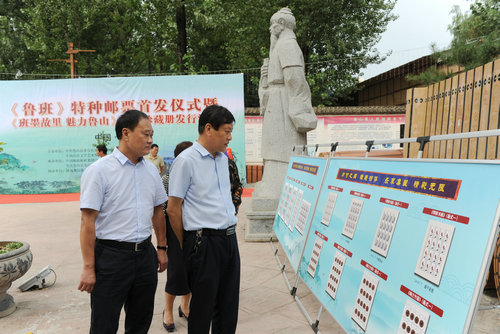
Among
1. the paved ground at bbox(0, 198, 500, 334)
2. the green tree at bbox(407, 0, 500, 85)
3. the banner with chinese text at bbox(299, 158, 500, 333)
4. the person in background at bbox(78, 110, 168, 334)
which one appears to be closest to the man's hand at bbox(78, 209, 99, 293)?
the person in background at bbox(78, 110, 168, 334)

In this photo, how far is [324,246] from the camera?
2656 millimetres

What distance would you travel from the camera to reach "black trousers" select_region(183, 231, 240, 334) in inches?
83.5

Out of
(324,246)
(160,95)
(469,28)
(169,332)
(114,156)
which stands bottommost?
(169,332)

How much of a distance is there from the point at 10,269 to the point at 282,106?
3936 mm

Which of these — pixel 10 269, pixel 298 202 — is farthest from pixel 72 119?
pixel 298 202

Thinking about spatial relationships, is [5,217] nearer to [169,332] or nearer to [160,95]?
[160,95]

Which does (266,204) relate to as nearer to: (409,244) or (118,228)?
(118,228)

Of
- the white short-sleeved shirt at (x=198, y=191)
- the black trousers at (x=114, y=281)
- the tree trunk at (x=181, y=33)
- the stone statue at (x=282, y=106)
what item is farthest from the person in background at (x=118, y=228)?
the tree trunk at (x=181, y=33)

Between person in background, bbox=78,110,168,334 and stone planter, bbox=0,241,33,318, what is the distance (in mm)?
1693

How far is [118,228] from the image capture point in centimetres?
198

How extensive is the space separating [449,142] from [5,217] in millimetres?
8911

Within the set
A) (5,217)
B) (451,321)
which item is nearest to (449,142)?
(451,321)

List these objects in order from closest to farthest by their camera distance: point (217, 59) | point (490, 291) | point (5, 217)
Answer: point (490, 291) → point (5, 217) → point (217, 59)

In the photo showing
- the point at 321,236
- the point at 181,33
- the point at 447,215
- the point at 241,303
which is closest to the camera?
the point at 447,215
